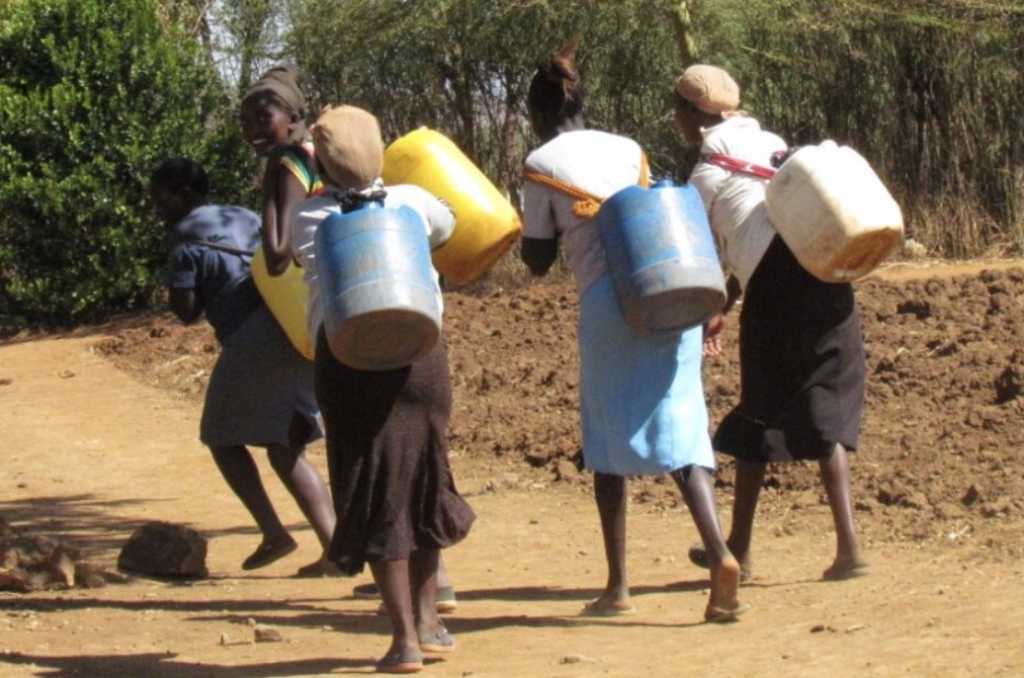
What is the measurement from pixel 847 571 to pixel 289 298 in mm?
2019

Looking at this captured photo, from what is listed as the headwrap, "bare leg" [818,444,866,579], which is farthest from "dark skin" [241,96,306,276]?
"bare leg" [818,444,866,579]

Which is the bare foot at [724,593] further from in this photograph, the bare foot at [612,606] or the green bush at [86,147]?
the green bush at [86,147]

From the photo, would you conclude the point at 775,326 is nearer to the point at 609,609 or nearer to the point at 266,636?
the point at 609,609

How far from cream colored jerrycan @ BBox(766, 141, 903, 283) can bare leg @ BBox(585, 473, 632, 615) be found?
897 mm

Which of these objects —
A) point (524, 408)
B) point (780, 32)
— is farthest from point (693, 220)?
point (780, 32)

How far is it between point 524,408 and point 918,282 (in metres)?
2.69

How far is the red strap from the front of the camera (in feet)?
20.0

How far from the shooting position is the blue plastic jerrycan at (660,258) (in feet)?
17.8

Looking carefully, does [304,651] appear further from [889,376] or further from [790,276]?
[889,376]

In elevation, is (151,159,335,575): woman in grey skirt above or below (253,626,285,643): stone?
above

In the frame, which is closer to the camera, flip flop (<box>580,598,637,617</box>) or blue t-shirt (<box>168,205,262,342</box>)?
flip flop (<box>580,598,637,617</box>)

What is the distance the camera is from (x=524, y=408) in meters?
9.91

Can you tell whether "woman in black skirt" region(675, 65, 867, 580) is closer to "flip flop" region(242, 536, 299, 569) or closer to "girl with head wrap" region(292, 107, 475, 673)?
"girl with head wrap" region(292, 107, 475, 673)

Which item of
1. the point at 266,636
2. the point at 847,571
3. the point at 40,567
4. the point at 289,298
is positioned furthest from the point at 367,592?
the point at 847,571
